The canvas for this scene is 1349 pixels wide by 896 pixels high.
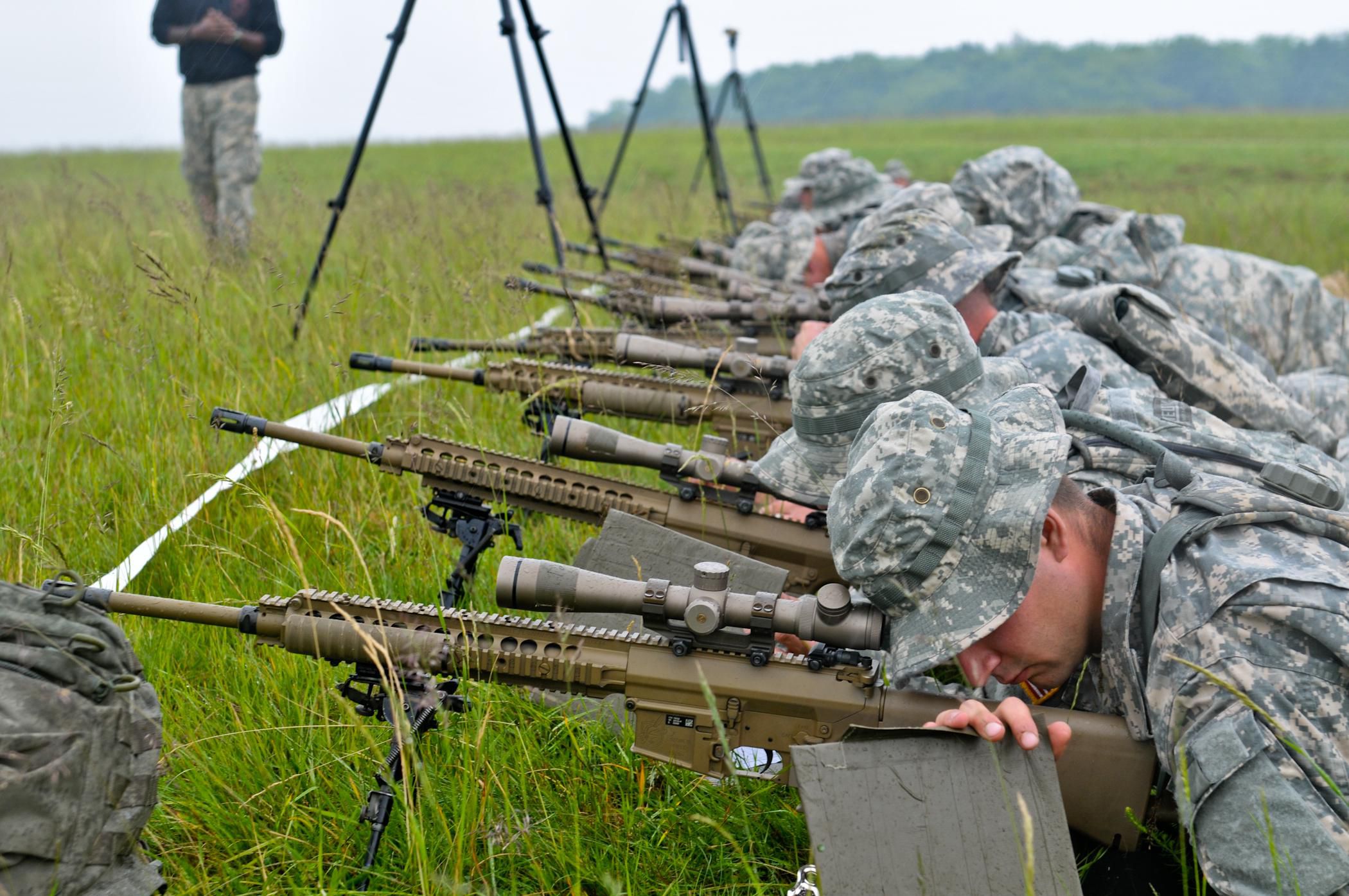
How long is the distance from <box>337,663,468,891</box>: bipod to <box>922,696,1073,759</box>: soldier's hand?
44.7 inches

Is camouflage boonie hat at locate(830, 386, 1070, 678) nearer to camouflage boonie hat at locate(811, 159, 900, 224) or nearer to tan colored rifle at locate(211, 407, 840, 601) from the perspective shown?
tan colored rifle at locate(211, 407, 840, 601)

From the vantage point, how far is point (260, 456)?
14.4ft

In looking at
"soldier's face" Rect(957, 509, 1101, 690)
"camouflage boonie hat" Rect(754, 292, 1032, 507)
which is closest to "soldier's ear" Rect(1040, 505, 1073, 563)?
"soldier's face" Rect(957, 509, 1101, 690)

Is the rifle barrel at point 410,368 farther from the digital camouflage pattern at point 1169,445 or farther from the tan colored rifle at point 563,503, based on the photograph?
the digital camouflage pattern at point 1169,445

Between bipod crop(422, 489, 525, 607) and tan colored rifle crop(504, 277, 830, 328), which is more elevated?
tan colored rifle crop(504, 277, 830, 328)

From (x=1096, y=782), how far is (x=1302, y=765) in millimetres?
422

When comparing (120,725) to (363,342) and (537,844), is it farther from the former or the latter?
(363,342)

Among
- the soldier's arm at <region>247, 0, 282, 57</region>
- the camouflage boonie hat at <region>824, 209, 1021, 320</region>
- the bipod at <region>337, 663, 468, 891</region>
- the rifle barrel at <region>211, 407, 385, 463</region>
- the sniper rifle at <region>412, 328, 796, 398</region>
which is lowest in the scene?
the bipod at <region>337, 663, 468, 891</region>

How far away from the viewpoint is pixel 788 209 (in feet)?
36.2

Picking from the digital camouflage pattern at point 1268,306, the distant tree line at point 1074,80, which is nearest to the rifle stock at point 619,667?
the digital camouflage pattern at point 1268,306

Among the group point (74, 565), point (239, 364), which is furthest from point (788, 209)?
point (74, 565)

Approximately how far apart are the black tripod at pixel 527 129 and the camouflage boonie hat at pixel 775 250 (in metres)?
1.13

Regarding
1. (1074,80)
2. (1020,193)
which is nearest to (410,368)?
(1020,193)

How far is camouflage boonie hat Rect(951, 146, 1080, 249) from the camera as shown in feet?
25.1
